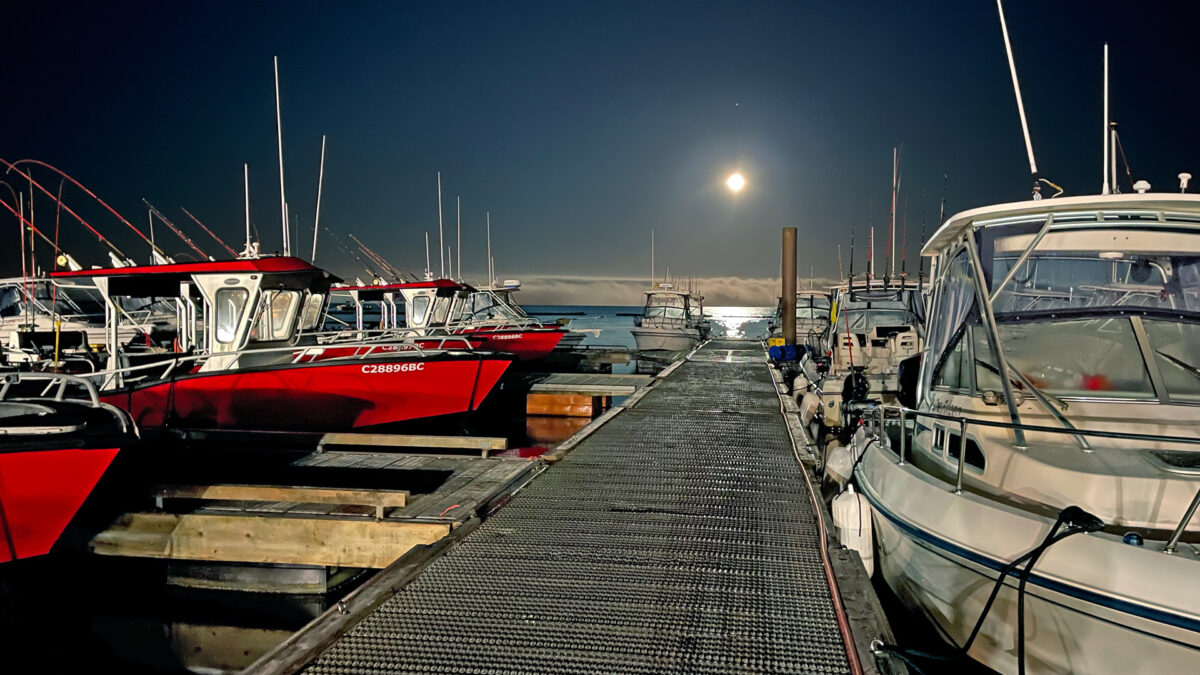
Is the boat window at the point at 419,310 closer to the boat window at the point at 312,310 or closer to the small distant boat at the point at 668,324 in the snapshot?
the boat window at the point at 312,310

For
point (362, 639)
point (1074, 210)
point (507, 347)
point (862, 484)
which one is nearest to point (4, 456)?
point (362, 639)

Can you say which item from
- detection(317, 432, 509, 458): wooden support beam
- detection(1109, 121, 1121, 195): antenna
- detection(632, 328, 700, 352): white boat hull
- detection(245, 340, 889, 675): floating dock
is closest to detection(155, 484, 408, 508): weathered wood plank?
detection(245, 340, 889, 675): floating dock

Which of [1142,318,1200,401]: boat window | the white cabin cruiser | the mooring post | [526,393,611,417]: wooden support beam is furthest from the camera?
the mooring post

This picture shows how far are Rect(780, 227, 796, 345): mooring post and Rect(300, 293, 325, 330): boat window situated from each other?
1326 cm

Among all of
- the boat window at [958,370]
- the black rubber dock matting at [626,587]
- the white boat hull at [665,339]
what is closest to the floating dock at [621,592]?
the black rubber dock matting at [626,587]

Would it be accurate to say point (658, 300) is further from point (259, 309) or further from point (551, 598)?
point (551, 598)

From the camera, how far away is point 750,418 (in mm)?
9570

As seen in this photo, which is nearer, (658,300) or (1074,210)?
(1074,210)

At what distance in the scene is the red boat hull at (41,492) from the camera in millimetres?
5613

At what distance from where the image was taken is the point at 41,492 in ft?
18.7

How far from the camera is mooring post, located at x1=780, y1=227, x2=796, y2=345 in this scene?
20781 millimetres

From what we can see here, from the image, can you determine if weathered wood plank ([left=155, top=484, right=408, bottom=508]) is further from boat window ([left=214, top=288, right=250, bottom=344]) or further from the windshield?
the windshield

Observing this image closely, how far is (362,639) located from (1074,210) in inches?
207

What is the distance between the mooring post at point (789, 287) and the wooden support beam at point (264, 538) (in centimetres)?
1644
